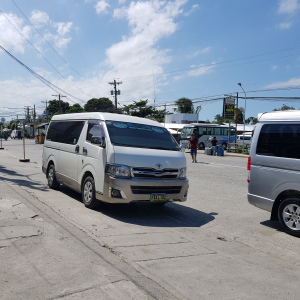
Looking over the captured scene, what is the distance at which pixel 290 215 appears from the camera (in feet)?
20.0

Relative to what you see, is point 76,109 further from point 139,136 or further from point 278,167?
point 278,167

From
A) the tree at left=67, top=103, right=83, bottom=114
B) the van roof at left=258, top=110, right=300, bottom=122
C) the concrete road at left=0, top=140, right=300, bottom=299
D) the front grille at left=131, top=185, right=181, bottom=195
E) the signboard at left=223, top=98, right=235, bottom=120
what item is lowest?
the concrete road at left=0, top=140, right=300, bottom=299

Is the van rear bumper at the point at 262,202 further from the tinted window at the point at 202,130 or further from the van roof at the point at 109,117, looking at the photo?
the tinted window at the point at 202,130

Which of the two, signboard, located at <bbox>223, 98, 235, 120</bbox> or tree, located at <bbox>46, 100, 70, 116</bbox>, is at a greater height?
tree, located at <bbox>46, 100, 70, 116</bbox>

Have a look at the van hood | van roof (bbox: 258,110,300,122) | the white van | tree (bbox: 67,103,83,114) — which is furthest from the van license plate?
tree (bbox: 67,103,83,114)

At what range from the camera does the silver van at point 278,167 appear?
6.01 m

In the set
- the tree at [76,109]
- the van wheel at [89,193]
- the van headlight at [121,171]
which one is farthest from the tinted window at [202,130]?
the tree at [76,109]

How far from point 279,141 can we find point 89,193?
4015 millimetres

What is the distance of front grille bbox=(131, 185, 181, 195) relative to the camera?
6.61 meters

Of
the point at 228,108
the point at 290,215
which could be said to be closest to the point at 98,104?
the point at 228,108

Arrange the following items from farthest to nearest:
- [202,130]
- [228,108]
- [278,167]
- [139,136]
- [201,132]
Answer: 1. [202,130]
2. [201,132]
3. [228,108]
4. [139,136]
5. [278,167]

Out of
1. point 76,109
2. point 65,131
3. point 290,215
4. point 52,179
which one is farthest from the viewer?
point 76,109

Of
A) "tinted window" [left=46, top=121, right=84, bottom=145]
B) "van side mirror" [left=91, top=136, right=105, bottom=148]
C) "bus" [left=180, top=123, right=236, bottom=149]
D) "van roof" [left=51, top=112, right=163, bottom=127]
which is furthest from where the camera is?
"bus" [left=180, top=123, right=236, bottom=149]

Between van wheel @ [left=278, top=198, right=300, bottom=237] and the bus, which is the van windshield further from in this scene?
the bus
